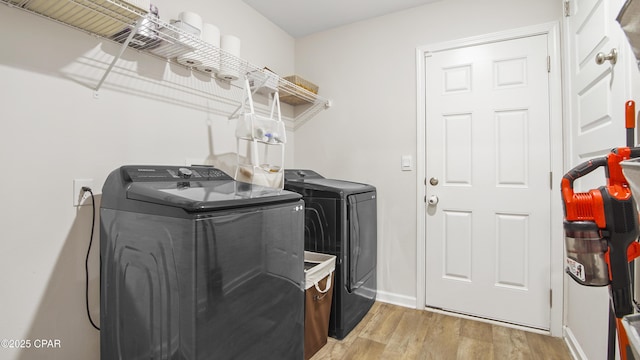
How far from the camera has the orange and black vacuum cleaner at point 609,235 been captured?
89 cm

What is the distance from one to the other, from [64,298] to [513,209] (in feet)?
8.77

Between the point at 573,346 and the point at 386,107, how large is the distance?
6.67 feet

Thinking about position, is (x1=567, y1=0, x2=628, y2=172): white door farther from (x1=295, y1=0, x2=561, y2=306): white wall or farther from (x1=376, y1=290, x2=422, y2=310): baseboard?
(x1=376, y1=290, x2=422, y2=310): baseboard

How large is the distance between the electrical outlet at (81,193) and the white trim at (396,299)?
7.12 feet

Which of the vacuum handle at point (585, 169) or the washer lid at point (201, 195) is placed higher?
the vacuum handle at point (585, 169)

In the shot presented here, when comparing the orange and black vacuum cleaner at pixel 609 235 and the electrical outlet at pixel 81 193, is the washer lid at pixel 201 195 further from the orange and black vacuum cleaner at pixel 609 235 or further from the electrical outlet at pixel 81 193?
the orange and black vacuum cleaner at pixel 609 235

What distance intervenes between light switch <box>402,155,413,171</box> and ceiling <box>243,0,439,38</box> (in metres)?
1.23

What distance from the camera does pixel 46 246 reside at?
1.29 metres

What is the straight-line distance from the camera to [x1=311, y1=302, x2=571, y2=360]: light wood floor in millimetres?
1817

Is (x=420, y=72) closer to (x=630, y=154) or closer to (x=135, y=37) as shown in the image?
(x=630, y=154)

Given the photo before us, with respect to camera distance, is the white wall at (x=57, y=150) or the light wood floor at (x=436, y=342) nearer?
the white wall at (x=57, y=150)

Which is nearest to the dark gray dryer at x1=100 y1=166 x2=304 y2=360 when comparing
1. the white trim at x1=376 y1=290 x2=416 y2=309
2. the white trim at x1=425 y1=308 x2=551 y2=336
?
the white trim at x1=376 y1=290 x2=416 y2=309

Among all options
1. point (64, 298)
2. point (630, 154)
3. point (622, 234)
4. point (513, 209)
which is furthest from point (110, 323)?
point (513, 209)

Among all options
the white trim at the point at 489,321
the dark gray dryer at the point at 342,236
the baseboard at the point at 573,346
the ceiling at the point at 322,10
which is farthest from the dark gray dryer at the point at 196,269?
the ceiling at the point at 322,10
